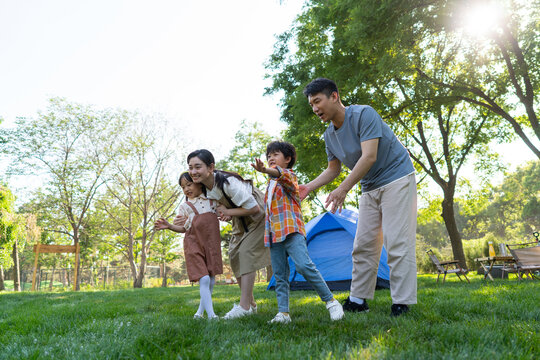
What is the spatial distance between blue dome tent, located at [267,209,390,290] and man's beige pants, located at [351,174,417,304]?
3.82 m

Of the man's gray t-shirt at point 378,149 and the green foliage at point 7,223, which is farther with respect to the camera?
the green foliage at point 7,223

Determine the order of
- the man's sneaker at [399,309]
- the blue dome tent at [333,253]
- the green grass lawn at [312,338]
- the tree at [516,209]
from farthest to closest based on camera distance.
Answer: the tree at [516,209] → the blue dome tent at [333,253] → the man's sneaker at [399,309] → the green grass lawn at [312,338]

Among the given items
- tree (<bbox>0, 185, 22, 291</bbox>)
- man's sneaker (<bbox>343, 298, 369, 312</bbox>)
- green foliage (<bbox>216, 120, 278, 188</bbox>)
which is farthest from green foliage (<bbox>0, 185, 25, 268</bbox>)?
man's sneaker (<bbox>343, 298, 369, 312</bbox>)

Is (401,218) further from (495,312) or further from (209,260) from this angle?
(209,260)

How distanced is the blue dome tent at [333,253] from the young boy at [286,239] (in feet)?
14.2

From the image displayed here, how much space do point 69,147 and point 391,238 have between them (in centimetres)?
2033

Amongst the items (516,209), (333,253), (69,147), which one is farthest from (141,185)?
(516,209)

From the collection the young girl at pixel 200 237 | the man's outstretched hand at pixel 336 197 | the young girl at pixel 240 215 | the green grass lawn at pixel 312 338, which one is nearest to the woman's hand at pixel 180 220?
the young girl at pixel 200 237

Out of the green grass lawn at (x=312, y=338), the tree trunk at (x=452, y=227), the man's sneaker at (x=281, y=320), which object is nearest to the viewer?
the green grass lawn at (x=312, y=338)

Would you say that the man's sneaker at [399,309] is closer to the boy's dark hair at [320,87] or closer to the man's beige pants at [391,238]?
the man's beige pants at [391,238]

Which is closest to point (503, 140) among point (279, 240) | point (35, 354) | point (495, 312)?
point (495, 312)

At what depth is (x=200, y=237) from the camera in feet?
11.4

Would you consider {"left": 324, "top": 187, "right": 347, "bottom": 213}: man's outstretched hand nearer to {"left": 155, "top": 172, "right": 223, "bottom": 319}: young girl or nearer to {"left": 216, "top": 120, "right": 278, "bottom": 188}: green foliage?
{"left": 155, "top": 172, "right": 223, "bottom": 319}: young girl

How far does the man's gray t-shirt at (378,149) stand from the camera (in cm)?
299
